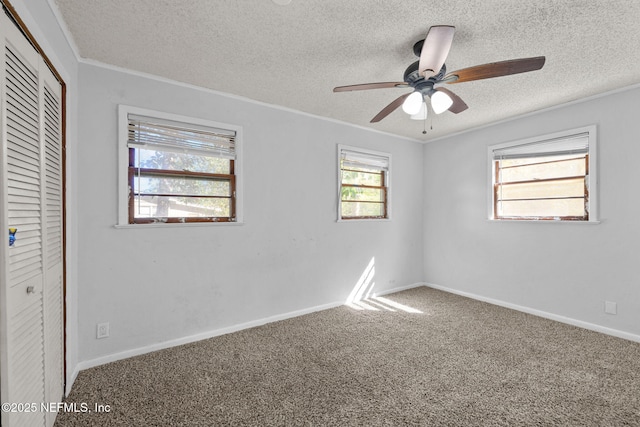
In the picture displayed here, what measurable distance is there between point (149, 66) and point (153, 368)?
240cm

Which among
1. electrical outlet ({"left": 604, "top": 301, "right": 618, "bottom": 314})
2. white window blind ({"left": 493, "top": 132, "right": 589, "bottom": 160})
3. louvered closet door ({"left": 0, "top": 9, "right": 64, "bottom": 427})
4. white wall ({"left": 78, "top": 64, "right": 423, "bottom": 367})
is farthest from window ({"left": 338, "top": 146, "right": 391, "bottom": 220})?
louvered closet door ({"left": 0, "top": 9, "right": 64, "bottom": 427})

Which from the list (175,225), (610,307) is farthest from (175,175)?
(610,307)

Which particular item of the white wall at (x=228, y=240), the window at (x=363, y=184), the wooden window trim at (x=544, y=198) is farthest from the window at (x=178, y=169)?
the wooden window trim at (x=544, y=198)

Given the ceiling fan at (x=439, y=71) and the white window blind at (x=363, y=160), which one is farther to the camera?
the white window blind at (x=363, y=160)

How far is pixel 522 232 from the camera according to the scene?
3576mm

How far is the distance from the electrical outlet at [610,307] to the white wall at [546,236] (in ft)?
0.10

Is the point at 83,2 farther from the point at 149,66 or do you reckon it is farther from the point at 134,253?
the point at 134,253

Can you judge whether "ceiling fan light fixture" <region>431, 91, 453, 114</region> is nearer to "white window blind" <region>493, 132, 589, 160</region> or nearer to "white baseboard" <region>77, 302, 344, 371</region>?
"white window blind" <region>493, 132, 589, 160</region>

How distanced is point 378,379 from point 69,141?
2.75 meters

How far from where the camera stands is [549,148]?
3.37m

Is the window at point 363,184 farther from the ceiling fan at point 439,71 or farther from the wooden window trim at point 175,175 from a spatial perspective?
the ceiling fan at point 439,71

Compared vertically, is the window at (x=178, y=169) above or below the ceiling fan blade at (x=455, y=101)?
below

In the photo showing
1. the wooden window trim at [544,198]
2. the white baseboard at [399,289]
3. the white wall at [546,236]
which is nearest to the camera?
the white wall at [546,236]

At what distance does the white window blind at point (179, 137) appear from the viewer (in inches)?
98.3
